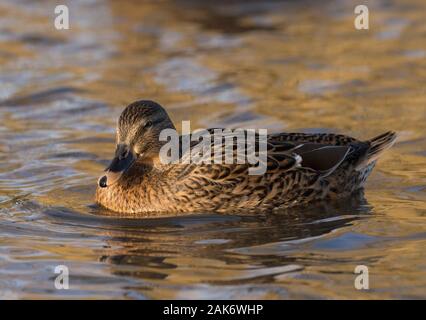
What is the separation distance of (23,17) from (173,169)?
7.86 metres

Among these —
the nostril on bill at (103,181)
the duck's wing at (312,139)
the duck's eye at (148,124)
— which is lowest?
the nostril on bill at (103,181)

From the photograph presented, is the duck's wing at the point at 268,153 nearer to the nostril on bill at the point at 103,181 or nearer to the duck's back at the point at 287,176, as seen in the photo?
the duck's back at the point at 287,176

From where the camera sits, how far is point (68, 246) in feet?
A: 27.7

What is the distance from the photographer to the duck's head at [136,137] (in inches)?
368

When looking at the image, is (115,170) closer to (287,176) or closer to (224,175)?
(224,175)

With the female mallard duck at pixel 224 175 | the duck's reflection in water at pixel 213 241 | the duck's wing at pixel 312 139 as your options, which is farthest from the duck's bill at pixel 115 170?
the duck's wing at pixel 312 139

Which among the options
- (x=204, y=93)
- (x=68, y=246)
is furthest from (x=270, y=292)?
(x=204, y=93)

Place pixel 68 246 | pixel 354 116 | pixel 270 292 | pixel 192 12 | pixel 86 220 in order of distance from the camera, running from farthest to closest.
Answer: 1. pixel 192 12
2. pixel 354 116
3. pixel 86 220
4. pixel 68 246
5. pixel 270 292

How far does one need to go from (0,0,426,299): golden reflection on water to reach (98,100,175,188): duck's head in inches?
17.7

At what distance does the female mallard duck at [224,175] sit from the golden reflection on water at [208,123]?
0.20 metres

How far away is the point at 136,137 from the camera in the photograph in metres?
9.54

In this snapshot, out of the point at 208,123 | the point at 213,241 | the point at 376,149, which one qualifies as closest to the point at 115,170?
the point at 213,241

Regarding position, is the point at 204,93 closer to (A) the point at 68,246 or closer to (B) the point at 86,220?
(B) the point at 86,220

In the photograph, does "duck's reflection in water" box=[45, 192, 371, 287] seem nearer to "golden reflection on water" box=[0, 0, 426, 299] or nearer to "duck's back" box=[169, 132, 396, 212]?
"golden reflection on water" box=[0, 0, 426, 299]
